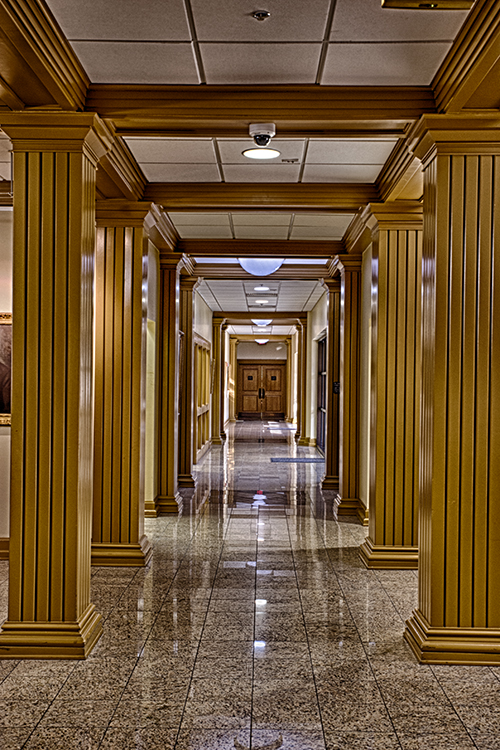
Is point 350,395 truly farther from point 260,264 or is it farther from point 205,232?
point 205,232

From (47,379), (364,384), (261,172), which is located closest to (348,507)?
(364,384)

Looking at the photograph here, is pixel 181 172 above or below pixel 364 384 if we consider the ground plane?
above

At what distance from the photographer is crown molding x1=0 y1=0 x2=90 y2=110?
2729 millimetres

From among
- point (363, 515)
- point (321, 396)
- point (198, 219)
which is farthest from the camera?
point (321, 396)

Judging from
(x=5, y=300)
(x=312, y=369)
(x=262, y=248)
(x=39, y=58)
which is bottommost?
(x=312, y=369)

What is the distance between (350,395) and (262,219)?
7.84 feet

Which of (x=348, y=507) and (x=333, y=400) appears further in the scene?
(x=333, y=400)

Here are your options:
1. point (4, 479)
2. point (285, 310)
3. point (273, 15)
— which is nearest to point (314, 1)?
point (273, 15)

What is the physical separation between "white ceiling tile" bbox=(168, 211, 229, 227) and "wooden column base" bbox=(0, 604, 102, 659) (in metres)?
3.90

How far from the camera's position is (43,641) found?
358cm

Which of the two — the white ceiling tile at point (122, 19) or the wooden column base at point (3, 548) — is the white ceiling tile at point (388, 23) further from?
the wooden column base at point (3, 548)

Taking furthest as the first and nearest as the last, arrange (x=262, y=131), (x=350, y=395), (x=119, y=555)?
(x=350, y=395) → (x=119, y=555) → (x=262, y=131)

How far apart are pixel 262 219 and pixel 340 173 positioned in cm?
144

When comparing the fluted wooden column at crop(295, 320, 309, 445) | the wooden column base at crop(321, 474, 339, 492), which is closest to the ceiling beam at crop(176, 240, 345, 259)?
the wooden column base at crop(321, 474, 339, 492)
